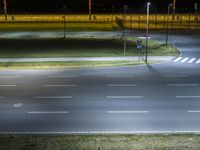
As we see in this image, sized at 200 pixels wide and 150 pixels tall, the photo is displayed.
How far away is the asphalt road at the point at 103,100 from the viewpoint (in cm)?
2033

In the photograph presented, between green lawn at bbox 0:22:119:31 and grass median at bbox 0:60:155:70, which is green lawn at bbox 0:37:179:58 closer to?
grass median at bbox 0:60:155:70

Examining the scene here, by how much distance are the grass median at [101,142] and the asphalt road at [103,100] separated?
1830mm

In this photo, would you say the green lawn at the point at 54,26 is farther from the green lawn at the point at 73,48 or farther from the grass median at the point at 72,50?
the green lawn at the point at 73,48

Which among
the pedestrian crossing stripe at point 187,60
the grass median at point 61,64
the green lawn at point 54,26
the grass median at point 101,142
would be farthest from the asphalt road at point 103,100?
the green lawn at point 54,26

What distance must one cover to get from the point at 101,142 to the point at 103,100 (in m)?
8.29

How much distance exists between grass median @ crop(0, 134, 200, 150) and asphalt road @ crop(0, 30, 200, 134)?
1.83 meters

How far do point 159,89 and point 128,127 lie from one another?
859cm

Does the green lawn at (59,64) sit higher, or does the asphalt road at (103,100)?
the green lawn at (59,64)

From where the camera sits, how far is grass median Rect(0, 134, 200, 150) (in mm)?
15992

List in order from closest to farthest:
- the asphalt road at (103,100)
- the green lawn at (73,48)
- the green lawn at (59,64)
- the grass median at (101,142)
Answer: the grass median at (101,142) < the asphalt road at (103,100) < the green lawn at (59,64) < the green lawn at (73,48)
